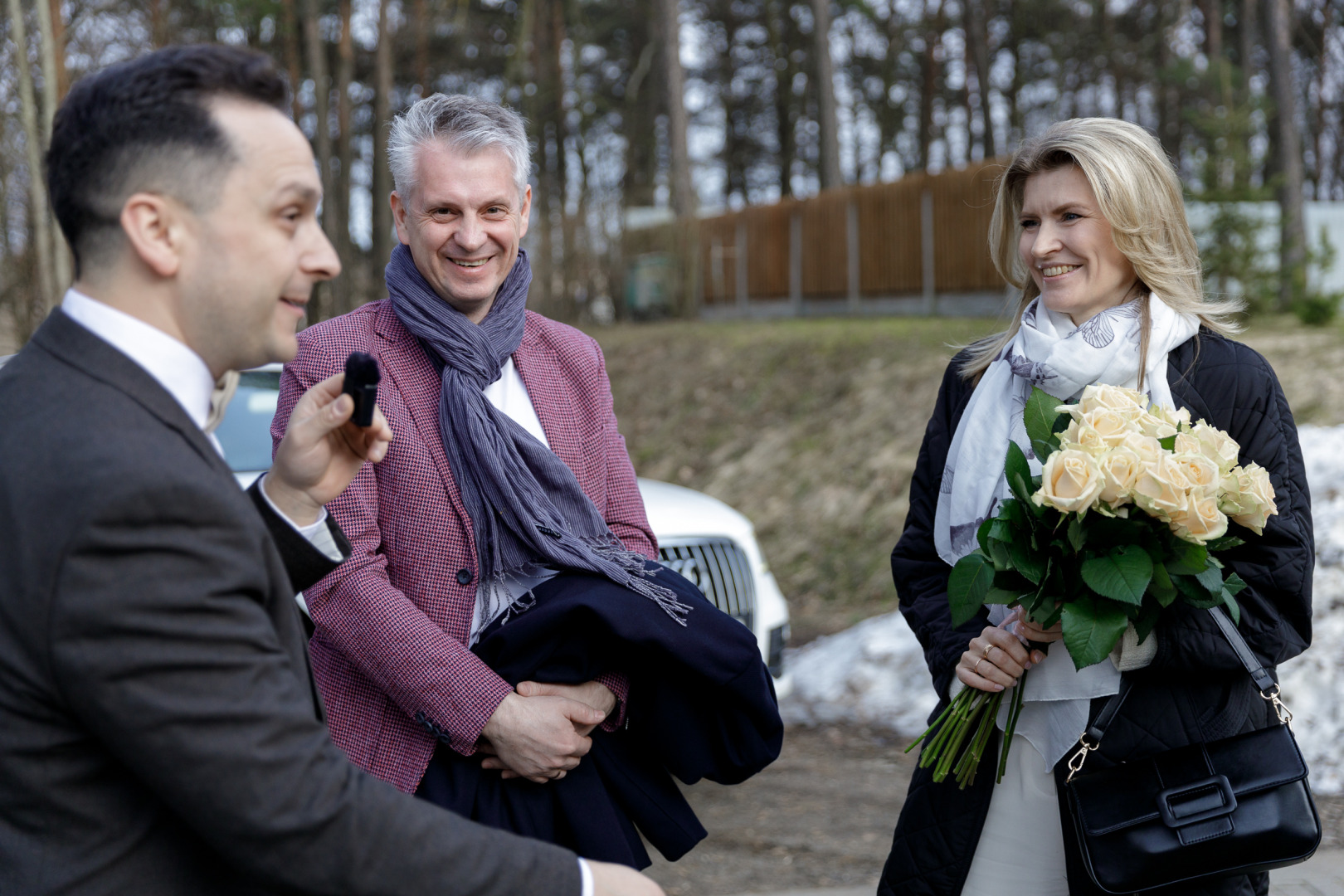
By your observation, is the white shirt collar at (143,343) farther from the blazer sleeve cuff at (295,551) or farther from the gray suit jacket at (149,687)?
the blazer sleeve cuff at (295,551)

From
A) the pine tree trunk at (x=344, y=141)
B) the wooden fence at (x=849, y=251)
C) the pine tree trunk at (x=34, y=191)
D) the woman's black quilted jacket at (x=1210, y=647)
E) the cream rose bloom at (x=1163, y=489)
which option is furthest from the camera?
the pine tree trunk at (x=344, y=141)

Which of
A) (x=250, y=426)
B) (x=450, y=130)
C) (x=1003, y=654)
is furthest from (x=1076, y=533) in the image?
(x=250, y=426)

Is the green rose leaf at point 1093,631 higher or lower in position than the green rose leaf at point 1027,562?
lower

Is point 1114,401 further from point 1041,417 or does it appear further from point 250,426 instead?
point 250,426

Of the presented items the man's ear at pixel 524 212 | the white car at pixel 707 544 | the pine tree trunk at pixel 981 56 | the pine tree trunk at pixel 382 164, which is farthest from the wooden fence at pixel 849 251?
the man's ear at pixel 524 212

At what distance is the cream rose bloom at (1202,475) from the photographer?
228cm

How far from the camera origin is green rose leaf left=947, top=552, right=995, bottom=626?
248 centimetres

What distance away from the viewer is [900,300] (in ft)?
61.6

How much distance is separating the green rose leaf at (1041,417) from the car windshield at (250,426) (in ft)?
11.4

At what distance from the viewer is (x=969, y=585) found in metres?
2.51

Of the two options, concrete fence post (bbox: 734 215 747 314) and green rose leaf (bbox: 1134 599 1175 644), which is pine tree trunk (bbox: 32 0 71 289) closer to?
green rose leaf (bbox: 1134 599 1175 644)

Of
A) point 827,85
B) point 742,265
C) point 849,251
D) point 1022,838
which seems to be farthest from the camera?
point 742,265

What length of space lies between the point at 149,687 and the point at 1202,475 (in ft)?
6.08

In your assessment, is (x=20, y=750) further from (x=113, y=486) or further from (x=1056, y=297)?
(x=1056, y=297)
